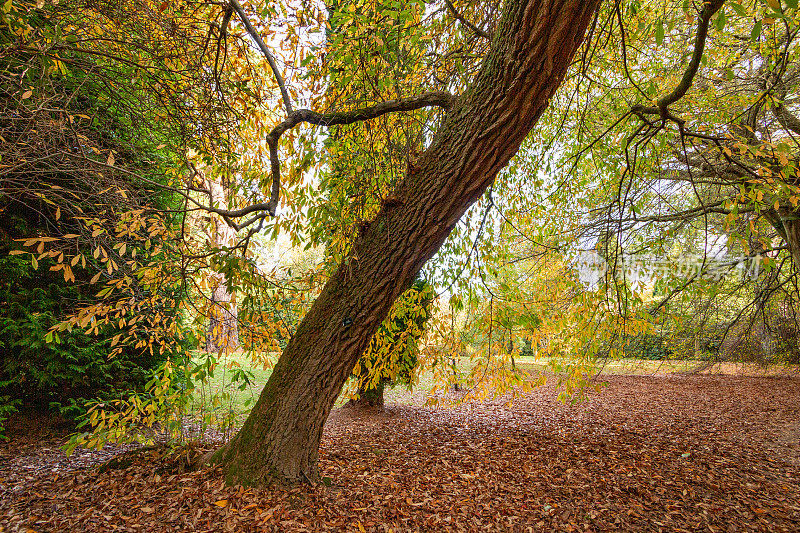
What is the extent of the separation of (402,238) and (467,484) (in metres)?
2.50

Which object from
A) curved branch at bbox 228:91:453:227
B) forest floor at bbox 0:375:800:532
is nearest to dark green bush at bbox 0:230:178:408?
forest floor at bbox 0:375:800:532

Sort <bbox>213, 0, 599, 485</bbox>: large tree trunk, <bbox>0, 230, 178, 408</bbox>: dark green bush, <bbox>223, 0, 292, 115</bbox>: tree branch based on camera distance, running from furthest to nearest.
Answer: <bbox>0, 230, 178, 408</bbox>: dark green bush < <bbox>223, 0, 292, 115</bbox>: tree branch < <bbox>213, 0, 599, 485</bbox>: large tree trunk

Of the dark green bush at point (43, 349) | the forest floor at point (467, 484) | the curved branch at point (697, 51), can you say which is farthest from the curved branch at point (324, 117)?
the dark green bush at point (43, 349)

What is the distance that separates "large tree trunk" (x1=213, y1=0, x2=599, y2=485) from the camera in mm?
2170

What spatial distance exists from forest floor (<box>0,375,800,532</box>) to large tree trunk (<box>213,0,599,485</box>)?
336 mm

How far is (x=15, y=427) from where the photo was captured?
4.88 metres

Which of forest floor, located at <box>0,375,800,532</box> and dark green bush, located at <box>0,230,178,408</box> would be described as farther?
dark green bush, located at <box>0,230,178,408</box>

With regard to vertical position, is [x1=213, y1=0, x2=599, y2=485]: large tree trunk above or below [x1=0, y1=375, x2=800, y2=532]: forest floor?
above

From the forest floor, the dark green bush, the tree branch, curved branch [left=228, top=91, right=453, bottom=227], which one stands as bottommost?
the forest floor

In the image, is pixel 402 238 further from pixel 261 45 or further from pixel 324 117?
pixel 261 45

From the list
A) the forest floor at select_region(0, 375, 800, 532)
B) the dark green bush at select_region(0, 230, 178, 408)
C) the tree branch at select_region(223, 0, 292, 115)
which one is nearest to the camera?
the tree branch at select_region(223, 0, 292, 115)

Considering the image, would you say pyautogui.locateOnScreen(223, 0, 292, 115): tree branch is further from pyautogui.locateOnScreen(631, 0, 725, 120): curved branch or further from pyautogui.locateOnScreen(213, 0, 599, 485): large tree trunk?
pyautogui.locateOnScreen(631, 0, 725, 120): curved branch

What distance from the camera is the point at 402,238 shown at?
2670 millimetres

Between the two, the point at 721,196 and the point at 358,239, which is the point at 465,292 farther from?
the point at 721,196
